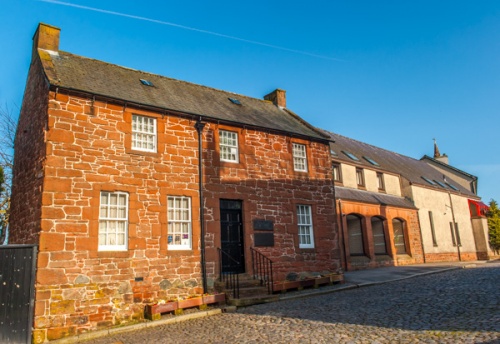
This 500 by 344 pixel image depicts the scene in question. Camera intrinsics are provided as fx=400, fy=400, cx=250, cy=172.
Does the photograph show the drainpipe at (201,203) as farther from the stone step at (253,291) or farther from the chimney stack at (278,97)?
the chimney stack at (278,97)

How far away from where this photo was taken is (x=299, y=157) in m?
17.4

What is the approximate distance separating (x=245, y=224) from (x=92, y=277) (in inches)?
223

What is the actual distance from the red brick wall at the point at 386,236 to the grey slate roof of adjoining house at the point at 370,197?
0.92 ft

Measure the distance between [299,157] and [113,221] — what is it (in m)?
8.53

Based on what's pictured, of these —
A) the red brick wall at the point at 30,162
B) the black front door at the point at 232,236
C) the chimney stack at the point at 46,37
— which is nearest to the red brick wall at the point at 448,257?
the black front door at the point at 232,236

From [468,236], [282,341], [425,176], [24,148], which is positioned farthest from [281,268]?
[468,236]

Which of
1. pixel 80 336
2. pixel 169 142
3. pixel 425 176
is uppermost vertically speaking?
pixel 425 176

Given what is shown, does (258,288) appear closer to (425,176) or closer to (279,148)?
(279,148)

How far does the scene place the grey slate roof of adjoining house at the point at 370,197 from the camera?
23.6 meters

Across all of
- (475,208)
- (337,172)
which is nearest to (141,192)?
(337,172)

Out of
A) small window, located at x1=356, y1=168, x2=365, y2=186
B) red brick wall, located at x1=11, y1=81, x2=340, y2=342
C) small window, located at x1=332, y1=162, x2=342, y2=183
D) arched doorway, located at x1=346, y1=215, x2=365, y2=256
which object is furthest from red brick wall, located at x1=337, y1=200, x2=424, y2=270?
red brick wall, located at x1=11, y1=81, x2=340, y2=342

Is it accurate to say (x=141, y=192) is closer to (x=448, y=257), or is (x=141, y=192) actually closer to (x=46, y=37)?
(x=46, y=37)

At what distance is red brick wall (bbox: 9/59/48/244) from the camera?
11.6 meters

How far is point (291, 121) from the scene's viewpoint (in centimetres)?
1931
